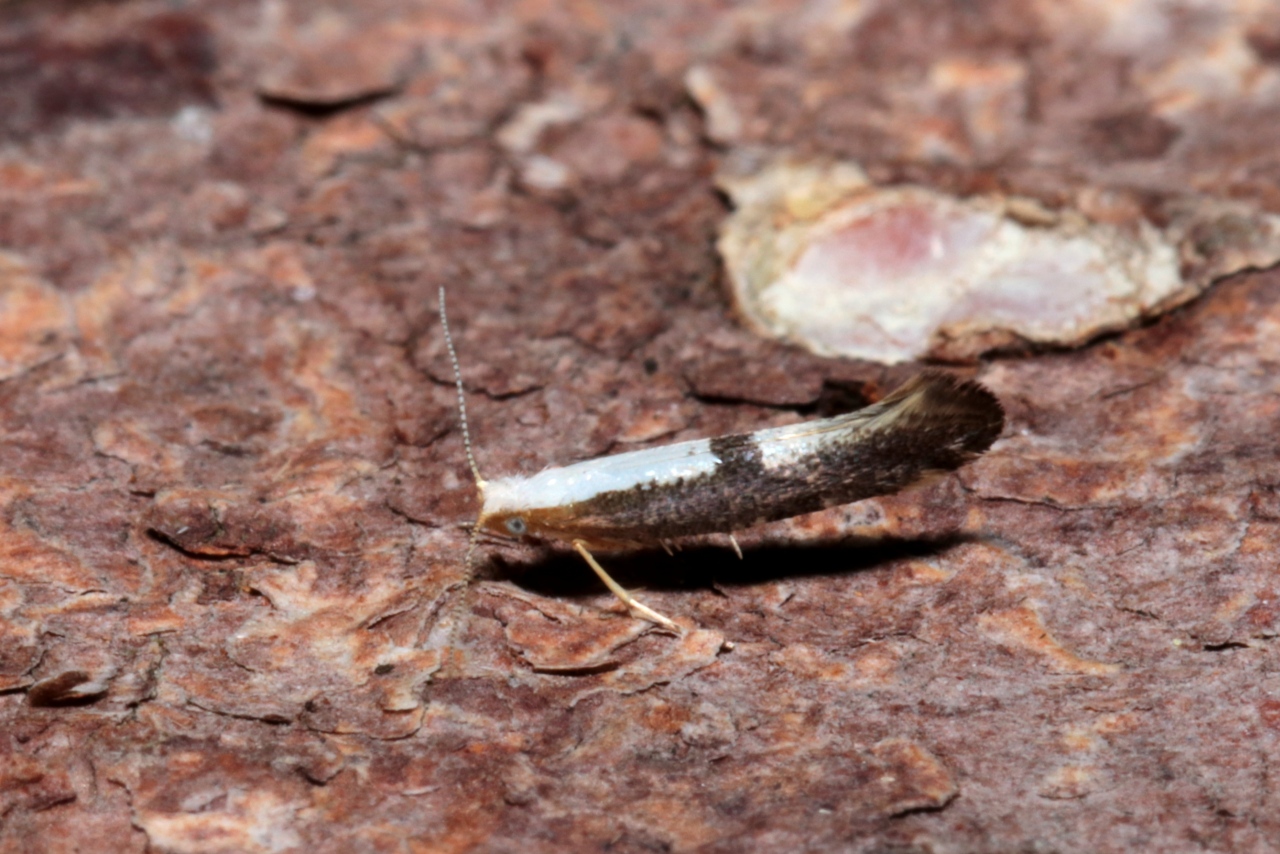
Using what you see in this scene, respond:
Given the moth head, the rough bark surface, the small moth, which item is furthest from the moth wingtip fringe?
the moth head

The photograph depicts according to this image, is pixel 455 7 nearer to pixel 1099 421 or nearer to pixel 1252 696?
pixel 1099 421

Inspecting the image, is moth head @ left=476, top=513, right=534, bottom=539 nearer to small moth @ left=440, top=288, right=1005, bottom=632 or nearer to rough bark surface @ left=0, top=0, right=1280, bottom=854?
small moth @ left=440, top=288, right=1005, bottom=632

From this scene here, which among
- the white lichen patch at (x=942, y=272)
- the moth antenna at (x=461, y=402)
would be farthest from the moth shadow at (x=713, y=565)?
the white lichen patch at (x=942, y=272)

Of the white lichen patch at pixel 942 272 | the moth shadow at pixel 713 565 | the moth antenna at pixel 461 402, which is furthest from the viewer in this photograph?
the white lichen patch at pixel 942 272

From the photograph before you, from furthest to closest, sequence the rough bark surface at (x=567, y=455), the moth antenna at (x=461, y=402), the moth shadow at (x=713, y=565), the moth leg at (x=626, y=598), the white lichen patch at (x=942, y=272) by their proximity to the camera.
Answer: the white lichen patch at (x=942, y=272), the moth antenna at (x=461, y=402), the moth shadow at (x=713, y=565), the moth leg at (x=626, y=598), the rough bark surface at (x=567, y=455)

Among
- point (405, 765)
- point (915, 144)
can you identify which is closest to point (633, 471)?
point (405, 765)

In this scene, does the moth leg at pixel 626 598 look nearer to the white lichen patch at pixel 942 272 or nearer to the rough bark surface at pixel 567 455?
the rough bark surface at pixel 567 455
